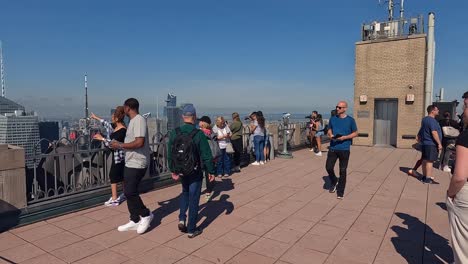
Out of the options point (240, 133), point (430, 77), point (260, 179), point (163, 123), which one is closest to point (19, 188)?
point (163, 123)

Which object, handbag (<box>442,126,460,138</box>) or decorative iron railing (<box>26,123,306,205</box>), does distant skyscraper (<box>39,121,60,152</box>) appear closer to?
decorative iron railing (<box>26,123,306,205</box>)

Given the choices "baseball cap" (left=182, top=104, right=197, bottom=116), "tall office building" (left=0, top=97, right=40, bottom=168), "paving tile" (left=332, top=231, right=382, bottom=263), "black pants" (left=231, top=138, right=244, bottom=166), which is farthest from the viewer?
"black pants" (left=231, top=138, right=244, bottom=166)

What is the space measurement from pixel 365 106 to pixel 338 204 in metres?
11.0

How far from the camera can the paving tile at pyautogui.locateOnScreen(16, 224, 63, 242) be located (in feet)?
13.5

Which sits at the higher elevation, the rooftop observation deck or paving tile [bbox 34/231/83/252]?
paving tile [bbox 34/231/83/252]

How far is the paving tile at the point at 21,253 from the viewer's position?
3547 millimetres

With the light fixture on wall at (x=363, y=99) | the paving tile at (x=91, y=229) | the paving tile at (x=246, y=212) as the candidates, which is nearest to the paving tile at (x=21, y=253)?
the paving tile at (x=91, y=229)

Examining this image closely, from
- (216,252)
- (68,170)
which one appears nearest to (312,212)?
(216,252)

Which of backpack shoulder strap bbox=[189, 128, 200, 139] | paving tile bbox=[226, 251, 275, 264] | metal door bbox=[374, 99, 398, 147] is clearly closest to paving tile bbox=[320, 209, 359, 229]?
paving tile bbox=[226, 251, 275, 264]

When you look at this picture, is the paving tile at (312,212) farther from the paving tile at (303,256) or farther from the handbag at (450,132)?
the handbag at (450,132)

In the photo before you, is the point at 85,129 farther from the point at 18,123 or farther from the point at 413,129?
the point at 413,129

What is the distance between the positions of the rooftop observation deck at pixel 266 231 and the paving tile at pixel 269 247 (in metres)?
0.01

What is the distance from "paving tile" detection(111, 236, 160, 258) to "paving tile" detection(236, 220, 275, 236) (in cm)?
127

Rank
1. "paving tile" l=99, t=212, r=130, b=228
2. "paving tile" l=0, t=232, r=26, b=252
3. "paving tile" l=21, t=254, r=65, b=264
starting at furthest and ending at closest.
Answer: "paving tile" l=99, t=212, r=130, b=228
"paving tile" l=0, t=232, r=26, b=252
"paving tile" l=21, t=254, r=65, b=264
